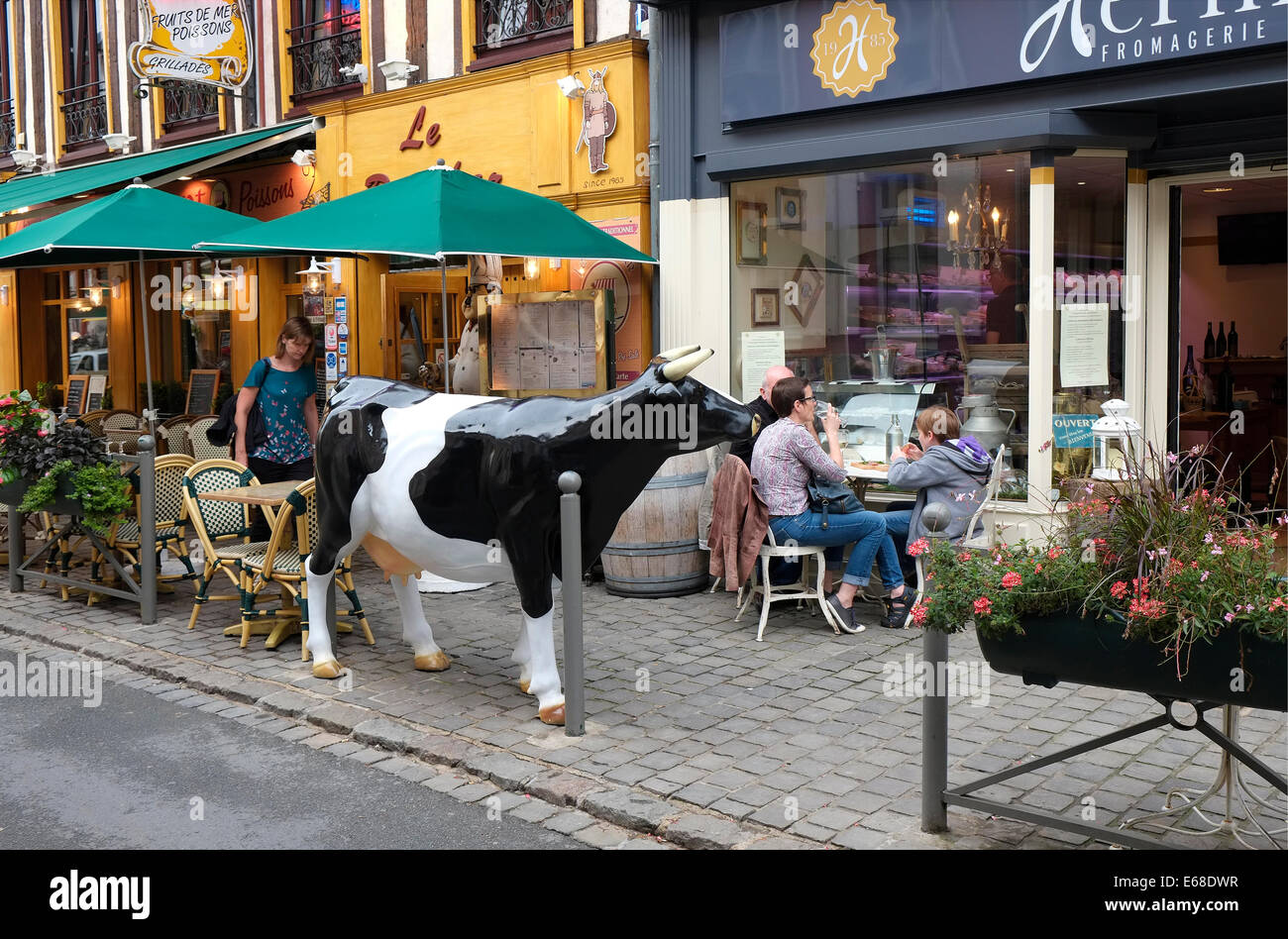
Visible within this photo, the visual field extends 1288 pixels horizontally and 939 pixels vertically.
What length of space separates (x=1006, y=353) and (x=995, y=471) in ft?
4.74

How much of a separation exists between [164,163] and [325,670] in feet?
26.0

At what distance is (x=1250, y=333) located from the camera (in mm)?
11031

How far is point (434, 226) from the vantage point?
23.5 ft


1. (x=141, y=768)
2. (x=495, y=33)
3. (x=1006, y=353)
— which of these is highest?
(x=495, y=33)

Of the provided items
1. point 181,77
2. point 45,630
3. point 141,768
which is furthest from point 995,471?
point 181,77

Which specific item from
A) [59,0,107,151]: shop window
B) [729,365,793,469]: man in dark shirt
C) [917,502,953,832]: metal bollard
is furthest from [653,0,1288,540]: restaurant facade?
[59,0,107,151]: shop window

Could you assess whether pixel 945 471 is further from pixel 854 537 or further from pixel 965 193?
pixel 965 193

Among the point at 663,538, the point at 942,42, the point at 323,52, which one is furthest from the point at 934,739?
the point at 323,52

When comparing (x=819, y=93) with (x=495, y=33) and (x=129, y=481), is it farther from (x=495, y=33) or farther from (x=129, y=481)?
(x=129, y=481)

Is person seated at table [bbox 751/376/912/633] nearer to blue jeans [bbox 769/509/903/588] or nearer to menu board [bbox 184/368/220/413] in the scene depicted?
blue jeans [bbox 769/509/903/588]

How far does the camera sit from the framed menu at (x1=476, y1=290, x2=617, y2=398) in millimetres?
9633

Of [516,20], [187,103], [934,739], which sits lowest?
[934,739]

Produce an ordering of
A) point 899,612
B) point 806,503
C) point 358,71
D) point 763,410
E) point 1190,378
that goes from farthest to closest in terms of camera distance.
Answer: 1. point 358,71
2. point 1190,378
3. point 763,410
4. point 899,612
5. point 806,503

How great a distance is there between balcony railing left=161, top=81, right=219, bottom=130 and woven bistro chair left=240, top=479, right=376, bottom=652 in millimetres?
8682
